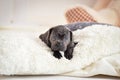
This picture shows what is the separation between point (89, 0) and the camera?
1.79 meters

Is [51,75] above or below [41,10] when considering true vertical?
above

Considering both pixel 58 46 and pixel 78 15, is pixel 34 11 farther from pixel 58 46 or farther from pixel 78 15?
pixel 58 46

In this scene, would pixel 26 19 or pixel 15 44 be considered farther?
A: pixel 26 19

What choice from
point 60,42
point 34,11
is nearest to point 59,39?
point 60,42

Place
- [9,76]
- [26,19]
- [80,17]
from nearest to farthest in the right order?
[9,76]
[80,17]
[26,19]

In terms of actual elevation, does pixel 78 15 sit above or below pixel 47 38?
below

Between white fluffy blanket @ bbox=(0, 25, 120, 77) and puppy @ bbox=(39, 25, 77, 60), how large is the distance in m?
0.02

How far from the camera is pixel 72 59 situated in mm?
841

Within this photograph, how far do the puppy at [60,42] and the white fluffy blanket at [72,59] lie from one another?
23mm

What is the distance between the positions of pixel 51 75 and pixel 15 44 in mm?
194

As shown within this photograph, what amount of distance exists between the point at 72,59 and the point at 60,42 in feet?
0.31

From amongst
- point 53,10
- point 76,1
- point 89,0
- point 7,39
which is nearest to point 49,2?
point 53,10

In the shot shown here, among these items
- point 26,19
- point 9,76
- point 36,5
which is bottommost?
point 26,19

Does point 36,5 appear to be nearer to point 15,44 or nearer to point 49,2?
point 49,2
